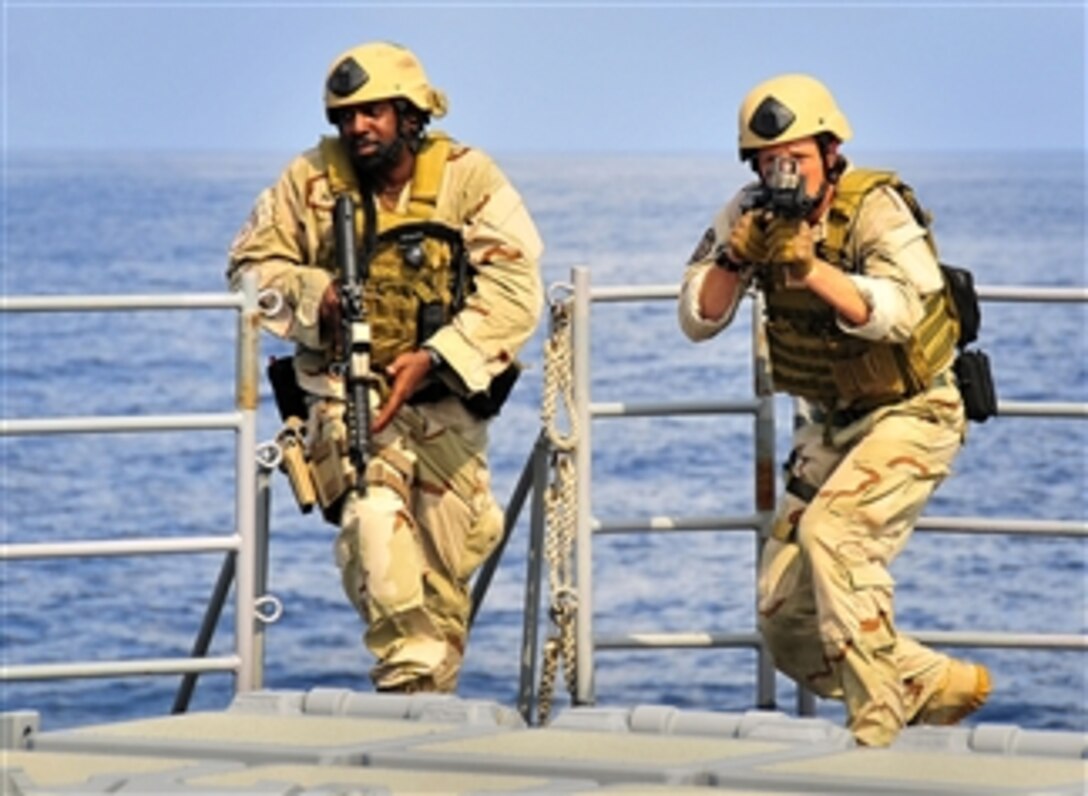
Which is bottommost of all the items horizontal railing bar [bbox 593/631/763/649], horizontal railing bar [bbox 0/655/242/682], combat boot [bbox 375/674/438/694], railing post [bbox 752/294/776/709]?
combat boot [bbox 375/674/438/694]

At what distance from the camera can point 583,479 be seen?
10.3 meters

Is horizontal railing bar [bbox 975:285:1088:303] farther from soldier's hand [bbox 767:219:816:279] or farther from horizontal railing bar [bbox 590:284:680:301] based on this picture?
soldier's hand [bbox 767:219:816:279]

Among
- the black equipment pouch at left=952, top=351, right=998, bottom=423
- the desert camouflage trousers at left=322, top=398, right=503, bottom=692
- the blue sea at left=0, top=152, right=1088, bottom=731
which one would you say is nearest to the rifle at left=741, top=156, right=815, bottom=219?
the black equipment pouch at left=952, top=351, right=998, bottom=423

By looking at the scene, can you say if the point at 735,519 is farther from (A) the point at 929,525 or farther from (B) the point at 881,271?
(B) the point at 881,271

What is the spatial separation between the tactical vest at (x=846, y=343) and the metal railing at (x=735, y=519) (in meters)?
0.53

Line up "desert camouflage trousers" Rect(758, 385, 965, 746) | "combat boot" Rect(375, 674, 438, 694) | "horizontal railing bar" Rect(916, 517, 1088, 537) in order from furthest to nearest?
"horizontal railing bar" Rect(916, 517, 1088, 537), "combat boot" Rect(375, 674, 438, 694), "desert camouflage trousers" Rect(758, 385, 965, 746)

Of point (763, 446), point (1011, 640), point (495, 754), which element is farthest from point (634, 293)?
point (495, 754)

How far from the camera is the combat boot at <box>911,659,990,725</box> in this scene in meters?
9.55

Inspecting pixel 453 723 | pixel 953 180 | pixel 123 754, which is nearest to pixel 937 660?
pixel 453 723

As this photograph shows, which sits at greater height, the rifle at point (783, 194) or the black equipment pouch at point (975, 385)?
the rifle at point (783, 194)

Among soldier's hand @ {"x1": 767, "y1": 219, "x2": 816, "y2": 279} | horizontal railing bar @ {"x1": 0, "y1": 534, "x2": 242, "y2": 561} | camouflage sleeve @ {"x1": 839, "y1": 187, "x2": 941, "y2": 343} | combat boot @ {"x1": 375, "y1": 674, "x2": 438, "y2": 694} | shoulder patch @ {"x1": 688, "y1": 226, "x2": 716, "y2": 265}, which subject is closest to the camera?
soldier's hand @ {"x1": 767, "y1": 219, "x2": 816, "y2": 279}

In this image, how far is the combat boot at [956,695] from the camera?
9.55m

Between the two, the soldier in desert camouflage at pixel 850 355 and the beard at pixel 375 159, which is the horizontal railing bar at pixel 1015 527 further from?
the beard at pixel 375 159

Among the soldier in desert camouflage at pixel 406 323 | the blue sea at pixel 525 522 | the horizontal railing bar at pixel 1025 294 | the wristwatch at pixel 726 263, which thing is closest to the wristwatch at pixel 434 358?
the soldier in desert camouflage at pixel 406 323
